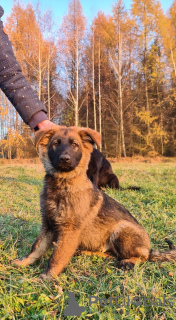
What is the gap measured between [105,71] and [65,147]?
24.5 m

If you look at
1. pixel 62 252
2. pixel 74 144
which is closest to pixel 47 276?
pixel 62 252

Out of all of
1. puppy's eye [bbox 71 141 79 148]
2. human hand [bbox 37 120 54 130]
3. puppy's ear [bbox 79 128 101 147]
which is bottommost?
puppy's eye [bbox 71 141 79 148]

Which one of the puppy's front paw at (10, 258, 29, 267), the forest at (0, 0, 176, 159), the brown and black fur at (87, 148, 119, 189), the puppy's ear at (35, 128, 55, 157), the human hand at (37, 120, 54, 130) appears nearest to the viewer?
the puppy's front paw at (10, 258, 29, 267)

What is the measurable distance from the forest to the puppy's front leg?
18.2m

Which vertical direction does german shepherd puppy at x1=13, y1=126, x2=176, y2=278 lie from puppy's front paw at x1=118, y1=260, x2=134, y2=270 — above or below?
above

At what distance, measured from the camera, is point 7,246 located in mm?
3182

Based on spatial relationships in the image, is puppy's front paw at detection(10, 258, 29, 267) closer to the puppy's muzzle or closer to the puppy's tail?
the puppy's muzzle

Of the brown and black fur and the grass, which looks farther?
the brown and black fur

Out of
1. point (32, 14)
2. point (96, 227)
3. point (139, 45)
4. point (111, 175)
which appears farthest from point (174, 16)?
point (96, 227)

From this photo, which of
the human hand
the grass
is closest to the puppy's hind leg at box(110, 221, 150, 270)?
the grass

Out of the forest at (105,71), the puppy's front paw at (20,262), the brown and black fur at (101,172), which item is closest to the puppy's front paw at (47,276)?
the puppy's front paw at (20,262)

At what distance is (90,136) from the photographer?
324cm

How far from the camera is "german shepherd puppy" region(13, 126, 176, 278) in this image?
8.86 feet

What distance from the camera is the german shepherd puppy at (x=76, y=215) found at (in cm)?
270
